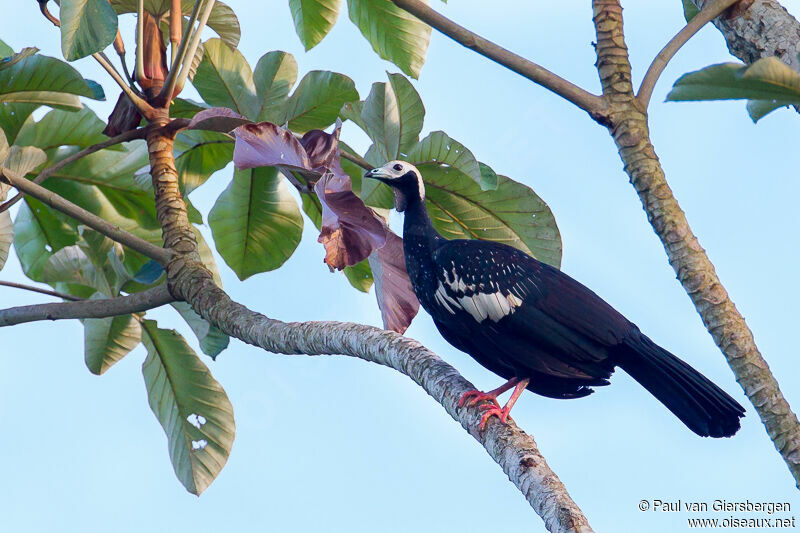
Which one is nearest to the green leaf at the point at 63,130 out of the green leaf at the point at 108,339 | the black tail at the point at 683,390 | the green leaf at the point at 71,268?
the green leaf at the point at 71,268

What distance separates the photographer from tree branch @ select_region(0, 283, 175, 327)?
4383 mm

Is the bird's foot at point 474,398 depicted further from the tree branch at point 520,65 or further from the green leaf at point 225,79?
the green leaf at point 225,79

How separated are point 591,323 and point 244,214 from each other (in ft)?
7.53

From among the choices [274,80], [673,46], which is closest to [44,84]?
[274,80]

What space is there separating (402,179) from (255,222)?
3.89 feet

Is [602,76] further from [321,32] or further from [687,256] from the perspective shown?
[321,32]

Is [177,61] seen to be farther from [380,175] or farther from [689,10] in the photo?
[689,10]

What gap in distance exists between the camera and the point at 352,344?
144 inches

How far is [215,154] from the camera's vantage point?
534cm

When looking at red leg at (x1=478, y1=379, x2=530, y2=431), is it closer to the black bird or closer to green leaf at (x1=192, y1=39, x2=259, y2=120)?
the black bird

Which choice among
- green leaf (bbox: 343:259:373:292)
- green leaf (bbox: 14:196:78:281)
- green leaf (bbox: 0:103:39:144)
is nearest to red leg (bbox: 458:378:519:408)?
green leaf (bbox: 343:259:373:292)

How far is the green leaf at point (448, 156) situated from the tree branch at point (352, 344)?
3.31ft

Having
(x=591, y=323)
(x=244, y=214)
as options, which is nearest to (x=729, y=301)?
(x=591, y=323)

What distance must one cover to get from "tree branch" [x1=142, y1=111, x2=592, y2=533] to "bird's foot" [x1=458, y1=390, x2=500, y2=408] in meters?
0.02
